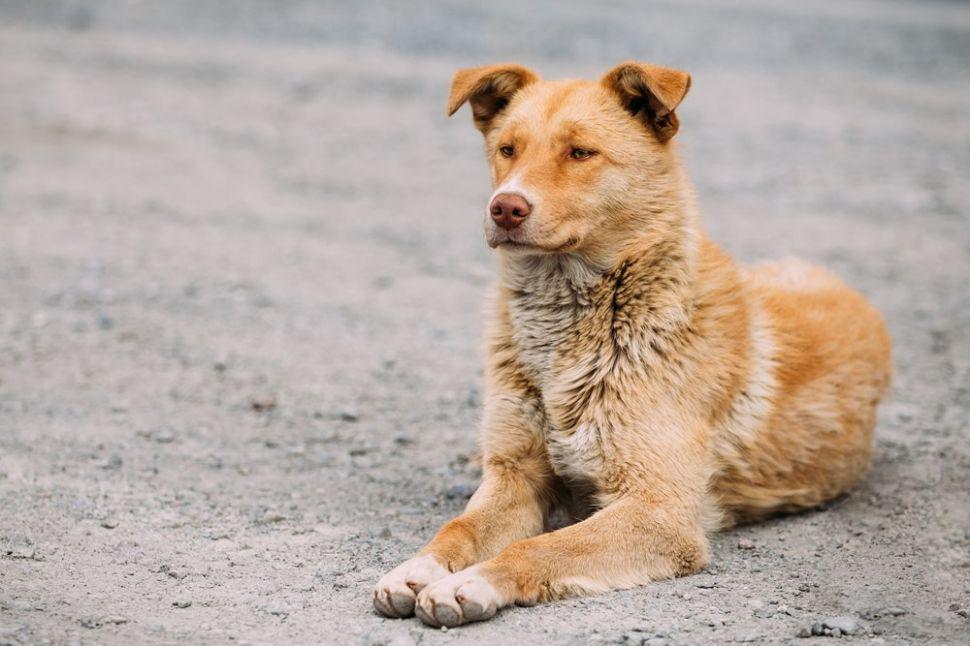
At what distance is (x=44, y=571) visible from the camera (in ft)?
13.8

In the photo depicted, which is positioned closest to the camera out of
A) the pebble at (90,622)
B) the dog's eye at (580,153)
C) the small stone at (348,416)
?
the pebble at (90,622)

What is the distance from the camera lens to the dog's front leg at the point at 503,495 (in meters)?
4.41

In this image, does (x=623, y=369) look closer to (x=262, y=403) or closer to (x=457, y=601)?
(x=457, y=601)

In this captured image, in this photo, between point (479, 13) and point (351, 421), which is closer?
point (351, 421)

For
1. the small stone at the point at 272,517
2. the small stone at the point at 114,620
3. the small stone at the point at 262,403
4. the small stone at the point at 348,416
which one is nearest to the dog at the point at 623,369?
the small stone at the point at 272,517

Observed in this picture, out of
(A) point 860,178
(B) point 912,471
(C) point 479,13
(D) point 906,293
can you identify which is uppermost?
(C) point 479,13

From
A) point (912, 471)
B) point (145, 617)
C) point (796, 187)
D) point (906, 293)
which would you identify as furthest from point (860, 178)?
point (145, 617)

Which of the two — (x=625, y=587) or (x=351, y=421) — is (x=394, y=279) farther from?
(x=625, y=587)

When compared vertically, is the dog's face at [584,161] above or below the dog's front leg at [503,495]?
above

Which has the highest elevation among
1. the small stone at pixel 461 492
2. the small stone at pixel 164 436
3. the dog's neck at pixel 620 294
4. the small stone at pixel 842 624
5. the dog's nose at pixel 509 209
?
the dog's nose at pixel 509 209

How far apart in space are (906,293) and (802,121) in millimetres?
4893

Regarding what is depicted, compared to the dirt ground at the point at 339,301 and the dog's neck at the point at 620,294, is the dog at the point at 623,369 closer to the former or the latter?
the dog's neck at the point at 620,294

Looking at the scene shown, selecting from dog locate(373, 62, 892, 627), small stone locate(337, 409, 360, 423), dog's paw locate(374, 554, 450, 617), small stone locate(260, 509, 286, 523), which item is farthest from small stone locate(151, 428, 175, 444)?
dog's paw locate(374, 554, 450, 617)

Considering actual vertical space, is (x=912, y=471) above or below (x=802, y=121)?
below
